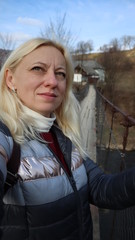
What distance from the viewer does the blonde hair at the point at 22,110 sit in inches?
43.9

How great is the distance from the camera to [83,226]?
1166mm

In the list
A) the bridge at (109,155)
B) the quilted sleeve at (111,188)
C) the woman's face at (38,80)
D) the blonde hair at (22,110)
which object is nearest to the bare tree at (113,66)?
the bridge at (109,155)

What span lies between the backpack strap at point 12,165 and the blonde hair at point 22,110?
4 cm

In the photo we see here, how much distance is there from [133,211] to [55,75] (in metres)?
1.57

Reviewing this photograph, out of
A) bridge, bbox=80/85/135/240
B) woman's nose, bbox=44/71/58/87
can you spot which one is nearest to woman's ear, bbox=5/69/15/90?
woman's nose, bbox=44/71/58/87

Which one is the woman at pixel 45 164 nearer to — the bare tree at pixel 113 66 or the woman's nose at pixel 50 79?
the woman's nose at pixel 50 79

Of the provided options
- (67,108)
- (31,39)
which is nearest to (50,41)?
(31,39)

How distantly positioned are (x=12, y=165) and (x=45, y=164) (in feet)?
0.46

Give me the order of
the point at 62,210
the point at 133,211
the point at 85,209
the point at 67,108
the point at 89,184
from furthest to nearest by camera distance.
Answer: the point at 133,211 → the point at 67,108 → the point at 89,184 → the point at 85,209 → the point at 62,210

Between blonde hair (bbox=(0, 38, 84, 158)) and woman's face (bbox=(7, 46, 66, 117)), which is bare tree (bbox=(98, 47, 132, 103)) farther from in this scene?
woman's face (bbox=(7, 46, 66, 117))

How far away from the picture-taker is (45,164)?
3.47 feet

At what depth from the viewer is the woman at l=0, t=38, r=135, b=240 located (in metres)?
1.00

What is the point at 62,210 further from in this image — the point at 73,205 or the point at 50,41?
the point at 50,41

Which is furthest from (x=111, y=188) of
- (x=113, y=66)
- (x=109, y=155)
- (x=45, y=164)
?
(x=113, y=66)
